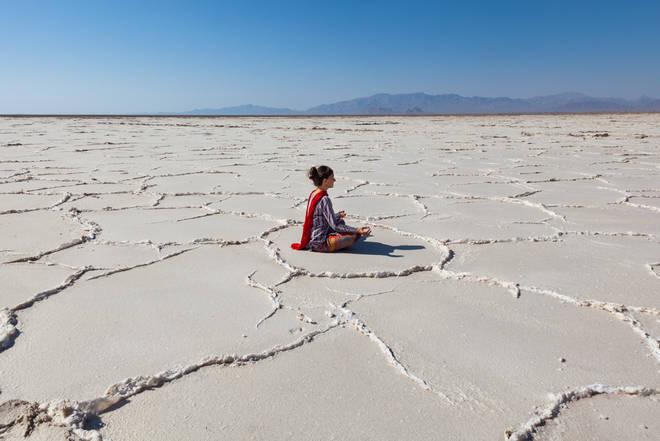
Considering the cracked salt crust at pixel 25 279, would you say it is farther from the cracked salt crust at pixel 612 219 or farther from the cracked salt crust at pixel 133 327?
the cracked salt crust at pixel 612 219

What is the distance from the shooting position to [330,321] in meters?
1.45

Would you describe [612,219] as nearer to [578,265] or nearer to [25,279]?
[578,265]

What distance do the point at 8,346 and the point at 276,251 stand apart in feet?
3.35

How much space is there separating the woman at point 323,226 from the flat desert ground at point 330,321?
0.18ft

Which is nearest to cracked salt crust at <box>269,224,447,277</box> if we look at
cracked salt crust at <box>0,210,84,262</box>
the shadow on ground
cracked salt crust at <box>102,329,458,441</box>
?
the shadow on ground

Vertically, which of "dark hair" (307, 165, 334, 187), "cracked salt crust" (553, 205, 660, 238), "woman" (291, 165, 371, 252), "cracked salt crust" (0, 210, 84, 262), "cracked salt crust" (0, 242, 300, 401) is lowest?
"cracked salt crust" (553, 205, 660, 238)

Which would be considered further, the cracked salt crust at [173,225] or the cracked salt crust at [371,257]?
the cracked salt crust at [173,225]

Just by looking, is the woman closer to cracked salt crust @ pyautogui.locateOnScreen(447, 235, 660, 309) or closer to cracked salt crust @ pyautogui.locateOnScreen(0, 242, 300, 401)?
cracked salt crust @ pyautogui.locateOnScreen(0, 242, 300, 401)

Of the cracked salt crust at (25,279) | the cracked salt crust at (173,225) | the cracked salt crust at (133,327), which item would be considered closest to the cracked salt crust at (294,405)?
the cracked salt crust at (133,327)

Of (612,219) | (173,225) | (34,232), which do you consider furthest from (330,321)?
(612,219)

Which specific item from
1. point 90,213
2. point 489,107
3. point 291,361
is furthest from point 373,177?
point 489,107

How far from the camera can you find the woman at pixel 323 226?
206 cm

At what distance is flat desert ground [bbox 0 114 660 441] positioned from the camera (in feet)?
3.40

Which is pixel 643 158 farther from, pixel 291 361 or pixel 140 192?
pixel 291 361
